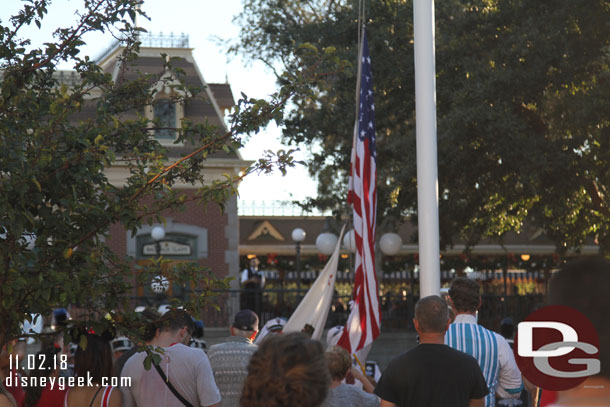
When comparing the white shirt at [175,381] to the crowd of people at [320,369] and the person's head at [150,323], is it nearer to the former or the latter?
the crowd of people at [320,369]

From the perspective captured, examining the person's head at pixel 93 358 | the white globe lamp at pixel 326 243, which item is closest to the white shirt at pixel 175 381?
the person's head at pixel 93 358

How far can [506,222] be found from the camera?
73.3 ft

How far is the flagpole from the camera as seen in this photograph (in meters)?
7.56

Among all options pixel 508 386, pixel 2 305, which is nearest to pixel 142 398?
pixel 2 305

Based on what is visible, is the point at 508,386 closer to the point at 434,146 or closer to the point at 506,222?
the point at 434,146

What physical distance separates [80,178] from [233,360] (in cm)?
287

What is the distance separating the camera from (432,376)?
14.9ft

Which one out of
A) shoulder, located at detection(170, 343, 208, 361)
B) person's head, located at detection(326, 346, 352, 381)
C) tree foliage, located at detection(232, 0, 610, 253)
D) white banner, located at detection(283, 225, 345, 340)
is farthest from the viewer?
tree foliage, located at detection(232, 0, 610, 253)

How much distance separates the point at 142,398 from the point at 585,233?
18.0 meters

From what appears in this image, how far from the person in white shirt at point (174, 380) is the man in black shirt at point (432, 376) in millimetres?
1351

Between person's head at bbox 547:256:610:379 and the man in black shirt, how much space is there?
5.47 feet

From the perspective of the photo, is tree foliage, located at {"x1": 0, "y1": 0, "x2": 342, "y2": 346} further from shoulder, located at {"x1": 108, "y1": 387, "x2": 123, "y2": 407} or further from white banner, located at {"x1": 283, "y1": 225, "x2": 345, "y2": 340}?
white banner, located at {"x1": 283, "y1": 225, "x2": 345, "y2": 340}

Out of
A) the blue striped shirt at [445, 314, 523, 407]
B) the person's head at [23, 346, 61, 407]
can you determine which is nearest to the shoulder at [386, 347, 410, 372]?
the blue striped shirt at [445, 314, 523, 407]

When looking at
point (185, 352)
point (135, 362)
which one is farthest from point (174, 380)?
point (135, 362)
